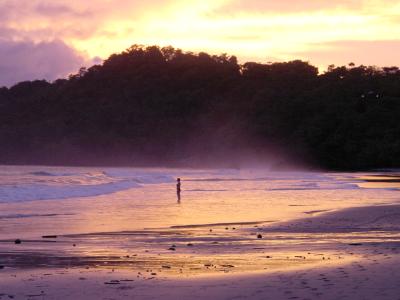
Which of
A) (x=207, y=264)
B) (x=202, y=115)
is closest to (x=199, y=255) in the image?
(x=207, y=264)

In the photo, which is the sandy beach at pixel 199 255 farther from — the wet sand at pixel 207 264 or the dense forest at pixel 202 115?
the dense forest at pixel 202 115

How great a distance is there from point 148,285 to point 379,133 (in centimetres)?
9510

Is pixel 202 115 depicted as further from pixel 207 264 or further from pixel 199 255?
pixel 207 264

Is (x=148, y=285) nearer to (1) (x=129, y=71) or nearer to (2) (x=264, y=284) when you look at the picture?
(2) (x=264, y=284)

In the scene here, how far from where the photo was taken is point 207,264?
10.9m

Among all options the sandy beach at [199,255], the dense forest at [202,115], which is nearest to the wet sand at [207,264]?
the sandy beach at [199,255]

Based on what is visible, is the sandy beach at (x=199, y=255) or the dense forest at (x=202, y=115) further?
the dense forest at (x=202, y=115)

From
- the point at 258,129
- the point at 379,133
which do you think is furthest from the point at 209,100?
the point at 379,133

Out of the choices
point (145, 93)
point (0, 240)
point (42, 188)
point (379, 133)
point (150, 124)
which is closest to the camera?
point (0, 240)

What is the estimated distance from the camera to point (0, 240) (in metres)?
14.6

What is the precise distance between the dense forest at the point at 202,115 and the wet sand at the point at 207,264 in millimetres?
81823

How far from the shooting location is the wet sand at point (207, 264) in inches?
342

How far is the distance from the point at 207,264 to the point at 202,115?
4549 inches

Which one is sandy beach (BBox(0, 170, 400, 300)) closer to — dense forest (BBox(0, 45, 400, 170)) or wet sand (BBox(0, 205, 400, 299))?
wet sand (BBox(0, 205, 400, 299))
